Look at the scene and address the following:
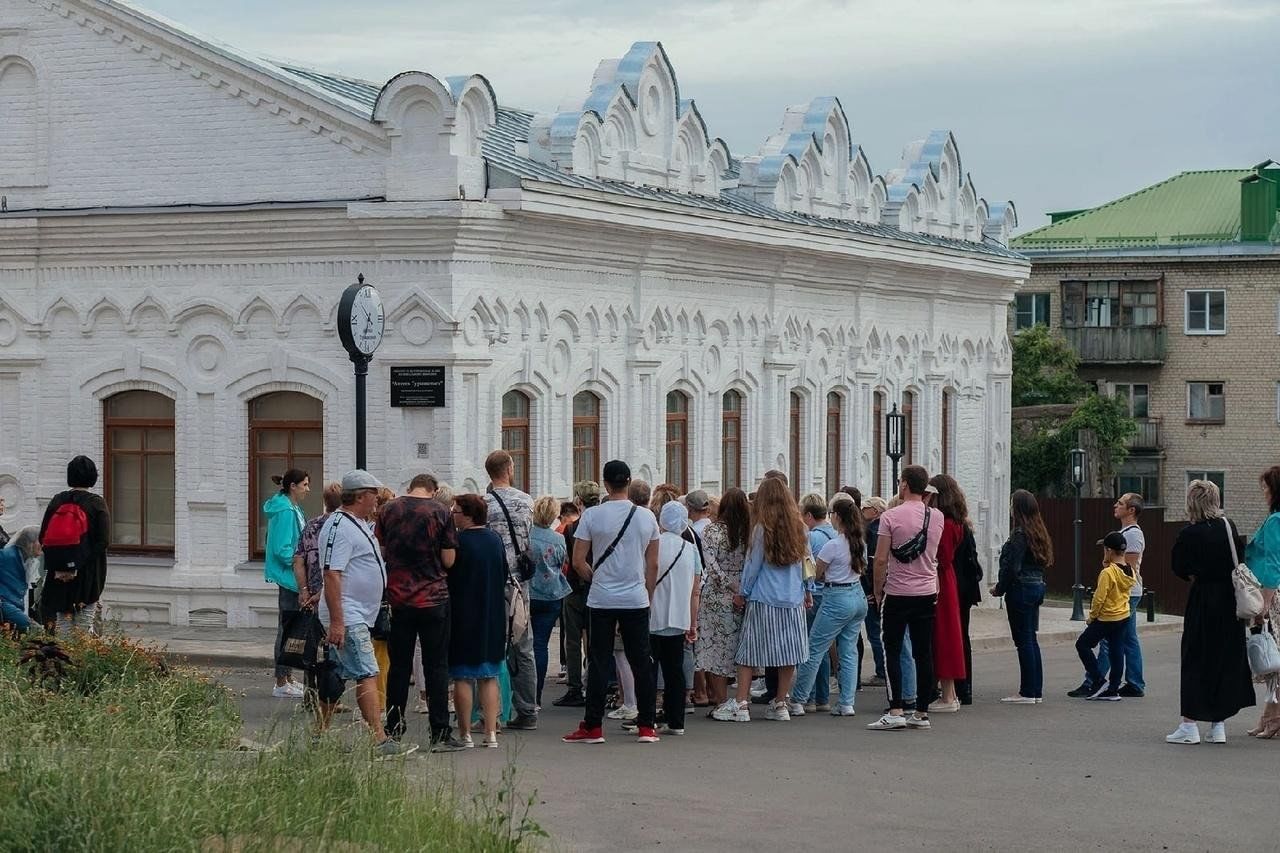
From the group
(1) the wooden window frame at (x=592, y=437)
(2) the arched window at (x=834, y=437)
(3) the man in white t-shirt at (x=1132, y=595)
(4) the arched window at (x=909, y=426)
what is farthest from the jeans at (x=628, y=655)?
(4) the arched window at (x=909, y=426)

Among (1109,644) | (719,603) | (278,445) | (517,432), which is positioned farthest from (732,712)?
(278,445)

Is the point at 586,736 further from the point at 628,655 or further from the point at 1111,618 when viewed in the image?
the point at 1111,618

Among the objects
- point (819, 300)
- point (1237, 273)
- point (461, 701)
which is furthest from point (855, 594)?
point (1237, 273)

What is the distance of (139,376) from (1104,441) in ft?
117

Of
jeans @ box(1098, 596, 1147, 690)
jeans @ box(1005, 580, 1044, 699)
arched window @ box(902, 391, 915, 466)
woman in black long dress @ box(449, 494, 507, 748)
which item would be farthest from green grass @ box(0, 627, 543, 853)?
arched window @ box(902, 391, 915, 466)

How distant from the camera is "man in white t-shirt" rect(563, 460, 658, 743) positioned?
15.6 meters

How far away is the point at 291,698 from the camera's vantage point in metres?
17.9

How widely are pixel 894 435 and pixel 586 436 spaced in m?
7.87

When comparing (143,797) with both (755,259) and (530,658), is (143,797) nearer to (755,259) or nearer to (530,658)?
(530,658)

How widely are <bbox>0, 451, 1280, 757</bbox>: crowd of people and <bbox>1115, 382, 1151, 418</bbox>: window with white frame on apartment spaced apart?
153 feet

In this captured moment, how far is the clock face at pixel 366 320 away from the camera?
68.7 feet

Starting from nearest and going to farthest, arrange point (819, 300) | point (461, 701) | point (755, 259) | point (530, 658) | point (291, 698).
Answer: point (461, 701) < point (530, 658) < point (291, 698) < point (755, 259) < point (819, 300)

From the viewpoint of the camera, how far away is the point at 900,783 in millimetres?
14086

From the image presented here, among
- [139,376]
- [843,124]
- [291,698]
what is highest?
[843,124]
